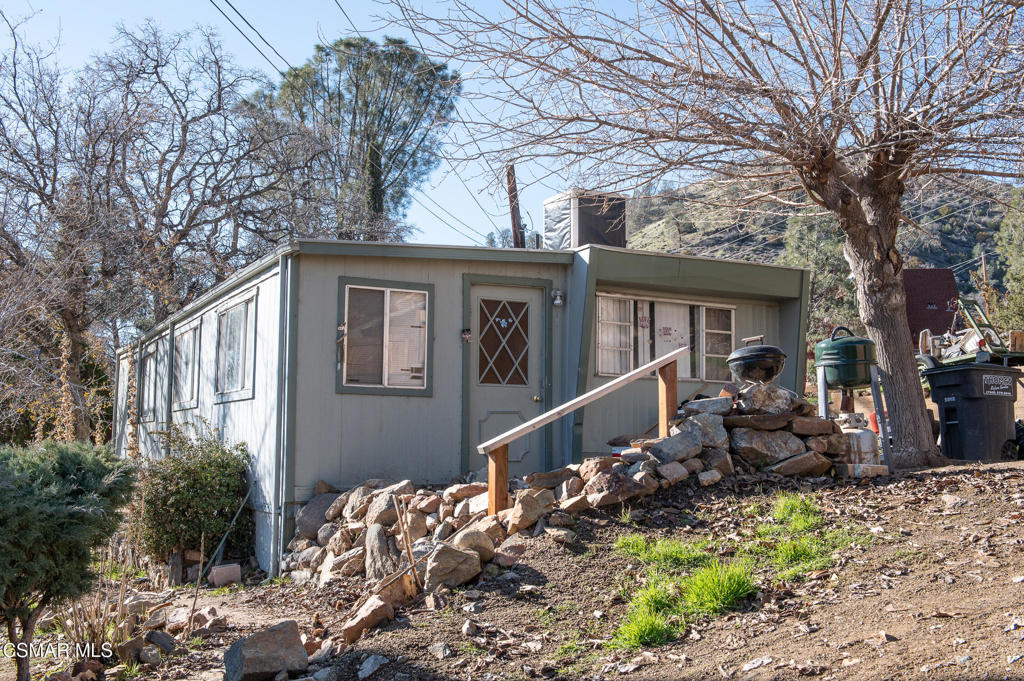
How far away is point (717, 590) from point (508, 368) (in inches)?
213

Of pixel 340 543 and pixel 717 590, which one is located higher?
pixel 717 590

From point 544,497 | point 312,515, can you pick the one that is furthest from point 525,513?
point 312,515

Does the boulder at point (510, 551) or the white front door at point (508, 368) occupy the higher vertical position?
the white front door at point (508, 368)

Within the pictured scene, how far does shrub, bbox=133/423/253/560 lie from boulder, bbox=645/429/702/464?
17.2 feet

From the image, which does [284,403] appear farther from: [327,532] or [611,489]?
[611,489]

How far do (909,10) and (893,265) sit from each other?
2.34 m

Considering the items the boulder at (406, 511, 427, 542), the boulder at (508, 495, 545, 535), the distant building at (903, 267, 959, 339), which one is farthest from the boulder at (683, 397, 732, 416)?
the distant building at (903, 267, 959, 339)

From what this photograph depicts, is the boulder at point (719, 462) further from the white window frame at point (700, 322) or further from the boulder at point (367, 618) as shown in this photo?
the white window frame at point (700, 322)

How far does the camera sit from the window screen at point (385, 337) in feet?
32.3

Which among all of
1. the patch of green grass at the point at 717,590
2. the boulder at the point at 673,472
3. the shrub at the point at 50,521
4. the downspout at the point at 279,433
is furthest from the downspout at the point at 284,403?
the patch of green grass at the point at 717,590

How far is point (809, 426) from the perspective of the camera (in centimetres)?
787

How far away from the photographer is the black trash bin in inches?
364

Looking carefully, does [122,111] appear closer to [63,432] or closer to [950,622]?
[63,432]

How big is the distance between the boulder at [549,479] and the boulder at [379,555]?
51.0 inches
